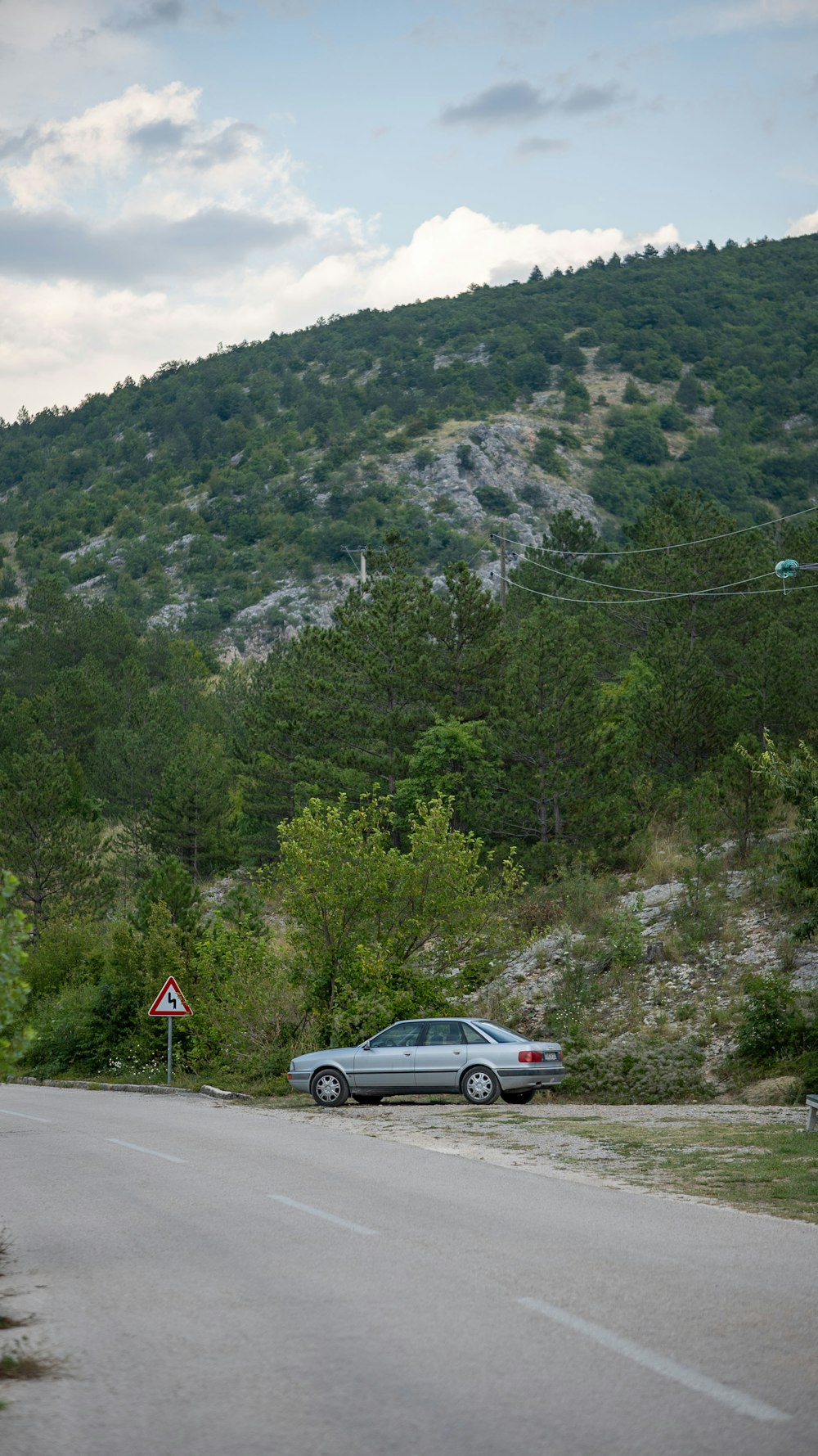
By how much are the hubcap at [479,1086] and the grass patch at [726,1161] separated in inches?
143

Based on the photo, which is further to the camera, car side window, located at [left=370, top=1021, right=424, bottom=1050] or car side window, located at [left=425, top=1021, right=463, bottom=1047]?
car side window, located at [left=370, top=1021, right=424, bottom=1050]

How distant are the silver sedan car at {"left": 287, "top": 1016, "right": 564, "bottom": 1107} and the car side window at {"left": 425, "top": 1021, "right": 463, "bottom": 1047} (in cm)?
1

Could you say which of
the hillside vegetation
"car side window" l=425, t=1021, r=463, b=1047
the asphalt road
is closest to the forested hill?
the hillside vegetation

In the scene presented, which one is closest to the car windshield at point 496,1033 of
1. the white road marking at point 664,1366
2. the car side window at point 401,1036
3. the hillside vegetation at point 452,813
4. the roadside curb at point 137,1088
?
the car side window at point 401,1036

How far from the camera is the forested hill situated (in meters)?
129

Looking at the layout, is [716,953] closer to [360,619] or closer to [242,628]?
[360,619]

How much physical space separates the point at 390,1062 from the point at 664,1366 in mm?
17902

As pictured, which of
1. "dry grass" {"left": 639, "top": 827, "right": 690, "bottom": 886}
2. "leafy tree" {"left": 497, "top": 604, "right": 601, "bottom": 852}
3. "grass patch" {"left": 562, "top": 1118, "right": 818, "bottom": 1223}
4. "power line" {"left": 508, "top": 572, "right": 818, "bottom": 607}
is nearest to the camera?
"grass patch" {"left": 562, "top": 1118, "right": 818, "bottom": 1223}

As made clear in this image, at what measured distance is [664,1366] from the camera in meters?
6.43

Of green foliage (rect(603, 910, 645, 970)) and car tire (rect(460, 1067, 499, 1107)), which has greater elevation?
green foliage (rect(603, 910, 645, 970))

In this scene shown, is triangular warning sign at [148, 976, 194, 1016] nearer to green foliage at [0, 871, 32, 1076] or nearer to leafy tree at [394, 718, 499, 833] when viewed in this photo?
leafy tree at [394, 718, 499, 833]

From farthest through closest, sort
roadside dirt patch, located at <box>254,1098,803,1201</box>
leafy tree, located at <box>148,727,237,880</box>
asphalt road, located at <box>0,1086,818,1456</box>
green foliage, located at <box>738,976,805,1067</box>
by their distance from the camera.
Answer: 1. leafy tree, located at <box>148,727,237,880</box>
2. green foliage, located at <box>738,976,805,1067</box>
3. roadside dirt patch, located at <box>254,1098,803,1201</box>
4. asphalt road, located at <box>0,1086,818,1456</box>

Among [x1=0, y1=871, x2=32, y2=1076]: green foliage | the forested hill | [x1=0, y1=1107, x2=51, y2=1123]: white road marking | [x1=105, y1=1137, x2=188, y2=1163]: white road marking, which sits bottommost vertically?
[x1=0, y1=1107, x2=51, y2=1123]: white road marking

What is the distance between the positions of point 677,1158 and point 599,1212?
442 centimetres
